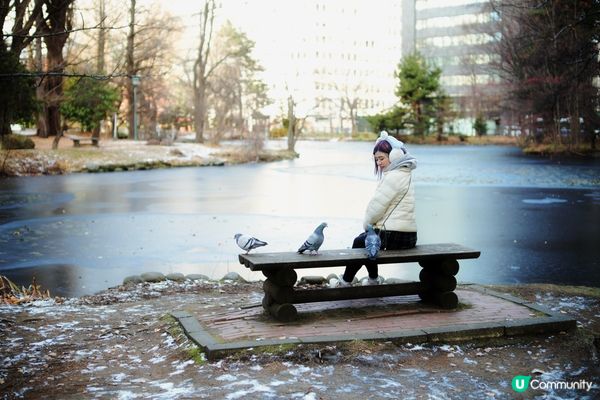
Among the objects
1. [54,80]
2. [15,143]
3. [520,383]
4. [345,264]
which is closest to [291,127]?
[54,80]

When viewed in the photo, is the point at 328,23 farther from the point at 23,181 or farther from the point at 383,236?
the point at 383,236

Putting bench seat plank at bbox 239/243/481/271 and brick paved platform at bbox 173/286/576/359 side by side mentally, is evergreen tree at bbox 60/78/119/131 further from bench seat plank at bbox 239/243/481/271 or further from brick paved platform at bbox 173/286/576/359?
bench seat plank at bbox 239/243/481/271

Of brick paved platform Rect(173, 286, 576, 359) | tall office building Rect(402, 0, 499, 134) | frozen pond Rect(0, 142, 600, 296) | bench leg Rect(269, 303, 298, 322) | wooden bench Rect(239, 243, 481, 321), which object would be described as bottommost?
frozen pond Rect(0, 142, 600, 296)

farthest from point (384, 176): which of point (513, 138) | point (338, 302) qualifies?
point (513, 138)

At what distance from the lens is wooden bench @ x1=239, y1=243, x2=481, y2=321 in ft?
19.4

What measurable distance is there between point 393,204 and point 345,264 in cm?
87

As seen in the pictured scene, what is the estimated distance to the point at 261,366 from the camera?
16.6ft

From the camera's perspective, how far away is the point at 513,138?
250 ft

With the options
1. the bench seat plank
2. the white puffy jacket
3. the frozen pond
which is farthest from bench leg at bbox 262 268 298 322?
the frozen pond

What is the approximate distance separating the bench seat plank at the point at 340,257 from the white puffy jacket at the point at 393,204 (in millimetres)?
279

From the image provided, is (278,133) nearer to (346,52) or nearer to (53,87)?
(53,87)

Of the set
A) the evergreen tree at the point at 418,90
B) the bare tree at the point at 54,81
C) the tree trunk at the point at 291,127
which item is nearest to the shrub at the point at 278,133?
the evergreen tree at the point at 418,90

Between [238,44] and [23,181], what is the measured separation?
56920mm

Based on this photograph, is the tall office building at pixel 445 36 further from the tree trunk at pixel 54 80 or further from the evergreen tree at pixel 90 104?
the tree trunk at pixel 54 80
